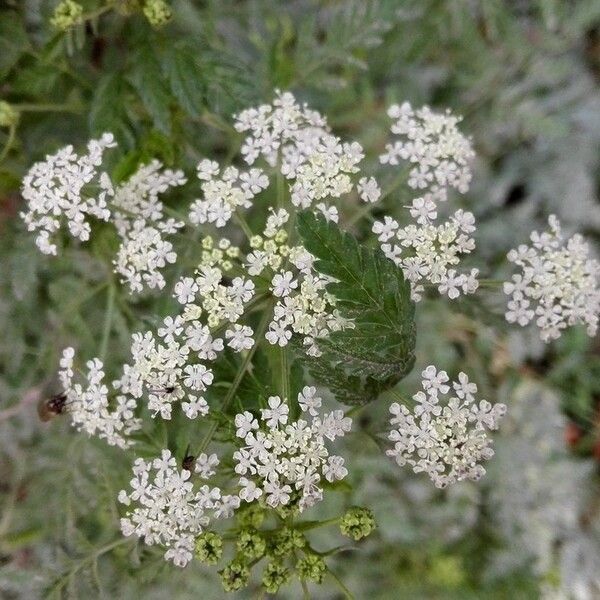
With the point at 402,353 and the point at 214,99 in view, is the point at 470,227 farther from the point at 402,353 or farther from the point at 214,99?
the point at 214,99

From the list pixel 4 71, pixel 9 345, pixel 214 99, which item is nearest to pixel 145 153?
pixel 214 99

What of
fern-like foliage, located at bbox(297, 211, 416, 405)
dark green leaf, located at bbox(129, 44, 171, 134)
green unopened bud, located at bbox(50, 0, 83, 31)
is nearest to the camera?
fern-like foliage, located at bbox(297, 211, 416, 405)

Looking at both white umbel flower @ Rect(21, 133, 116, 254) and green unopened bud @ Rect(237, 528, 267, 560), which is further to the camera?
white umbel flower @ Rect(21, 133, 116, 254)

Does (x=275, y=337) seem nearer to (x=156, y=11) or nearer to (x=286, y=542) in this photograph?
(x=286, y=542)

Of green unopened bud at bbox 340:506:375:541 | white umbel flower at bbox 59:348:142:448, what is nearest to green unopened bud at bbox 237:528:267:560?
green unopened bud at bbox 340:506:375:541

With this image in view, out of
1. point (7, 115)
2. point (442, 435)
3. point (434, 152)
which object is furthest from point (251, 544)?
point (7, 115)

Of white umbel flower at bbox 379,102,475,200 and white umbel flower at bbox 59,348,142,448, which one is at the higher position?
white umbel flower at bbox 379,102,475,200

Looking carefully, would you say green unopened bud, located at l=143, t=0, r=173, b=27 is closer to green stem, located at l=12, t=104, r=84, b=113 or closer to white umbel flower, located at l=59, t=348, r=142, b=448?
green stem, located at l=12, t=104, r=84, b=113
